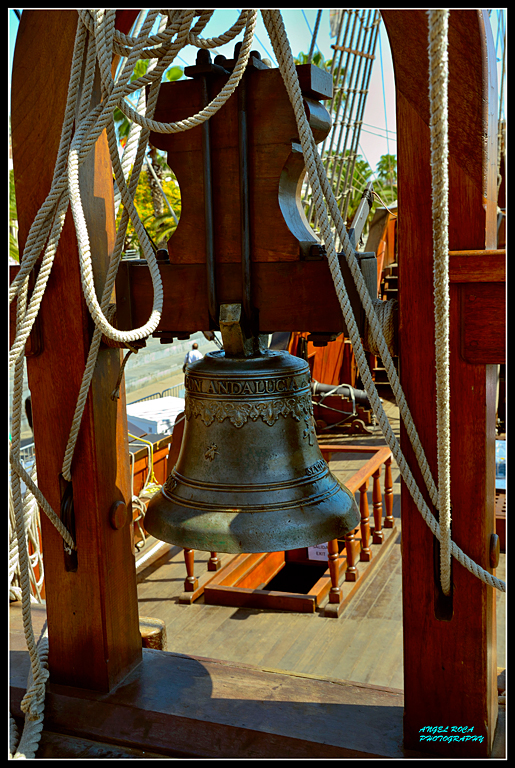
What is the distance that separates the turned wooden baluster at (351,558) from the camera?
14.5 feet

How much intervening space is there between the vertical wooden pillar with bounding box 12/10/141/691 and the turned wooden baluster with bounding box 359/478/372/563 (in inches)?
115

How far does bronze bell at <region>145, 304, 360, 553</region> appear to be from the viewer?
119cm

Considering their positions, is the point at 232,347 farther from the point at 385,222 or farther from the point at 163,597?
the point at 385,222

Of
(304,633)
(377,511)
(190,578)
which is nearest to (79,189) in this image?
(304,633)

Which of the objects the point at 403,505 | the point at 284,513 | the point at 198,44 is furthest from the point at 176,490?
the point at 198,44

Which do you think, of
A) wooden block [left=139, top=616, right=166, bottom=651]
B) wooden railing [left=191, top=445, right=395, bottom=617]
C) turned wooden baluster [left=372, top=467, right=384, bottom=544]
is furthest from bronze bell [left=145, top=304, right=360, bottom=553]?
turned wooden baluster [left=372, top=467, right=384, bottom=544]

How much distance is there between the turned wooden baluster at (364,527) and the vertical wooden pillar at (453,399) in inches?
122

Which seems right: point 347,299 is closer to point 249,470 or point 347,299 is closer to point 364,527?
point 249,470

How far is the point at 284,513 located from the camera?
47.0 inches

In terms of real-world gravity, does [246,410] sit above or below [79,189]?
below

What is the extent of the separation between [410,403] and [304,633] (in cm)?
307

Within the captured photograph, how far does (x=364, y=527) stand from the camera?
4.63 m

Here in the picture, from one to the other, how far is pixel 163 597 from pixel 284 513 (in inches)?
143

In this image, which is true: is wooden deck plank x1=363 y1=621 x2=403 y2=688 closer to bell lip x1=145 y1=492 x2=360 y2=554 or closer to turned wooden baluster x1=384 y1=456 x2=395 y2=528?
turned wooden baluster x1=384 y1=456 x2=395 y2=528
